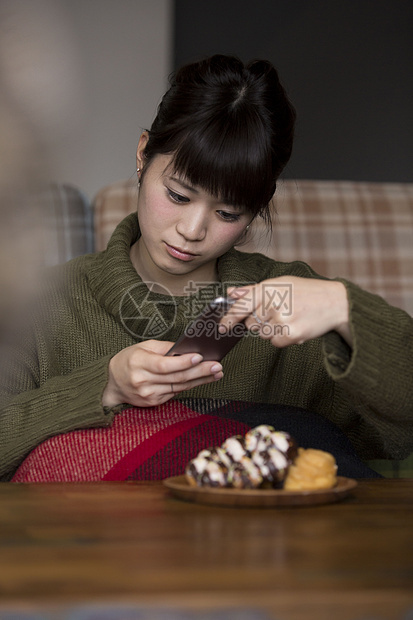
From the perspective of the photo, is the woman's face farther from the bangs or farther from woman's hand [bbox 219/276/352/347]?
woman's hand [bbox 219/276/352/347]

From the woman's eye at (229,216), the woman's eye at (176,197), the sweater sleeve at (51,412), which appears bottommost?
the sweater sleeve at (51,412)

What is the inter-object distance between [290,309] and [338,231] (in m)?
1.02

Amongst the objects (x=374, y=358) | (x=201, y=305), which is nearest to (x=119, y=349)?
(x=201, y=305)

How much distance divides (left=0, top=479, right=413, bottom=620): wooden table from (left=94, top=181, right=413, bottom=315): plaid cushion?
1.17 m

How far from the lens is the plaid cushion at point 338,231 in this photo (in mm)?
1746

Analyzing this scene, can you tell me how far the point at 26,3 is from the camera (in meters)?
0.35

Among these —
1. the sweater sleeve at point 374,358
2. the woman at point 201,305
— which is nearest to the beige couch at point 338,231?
the woman at point 201,305

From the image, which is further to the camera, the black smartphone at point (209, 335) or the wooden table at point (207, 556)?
the black smartphone at point (209, 335)

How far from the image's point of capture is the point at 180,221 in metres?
1.14

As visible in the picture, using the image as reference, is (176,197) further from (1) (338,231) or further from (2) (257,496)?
(1) (338,231)

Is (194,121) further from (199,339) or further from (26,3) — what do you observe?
(26,3)

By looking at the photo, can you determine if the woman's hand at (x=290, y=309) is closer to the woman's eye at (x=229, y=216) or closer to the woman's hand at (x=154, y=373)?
the woman's hand at (x=154, y=373)

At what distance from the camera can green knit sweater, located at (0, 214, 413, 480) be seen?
3.44 ft

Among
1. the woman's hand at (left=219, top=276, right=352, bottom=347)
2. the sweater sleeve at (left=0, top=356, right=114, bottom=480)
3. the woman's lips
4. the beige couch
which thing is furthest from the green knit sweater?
the beige couch
